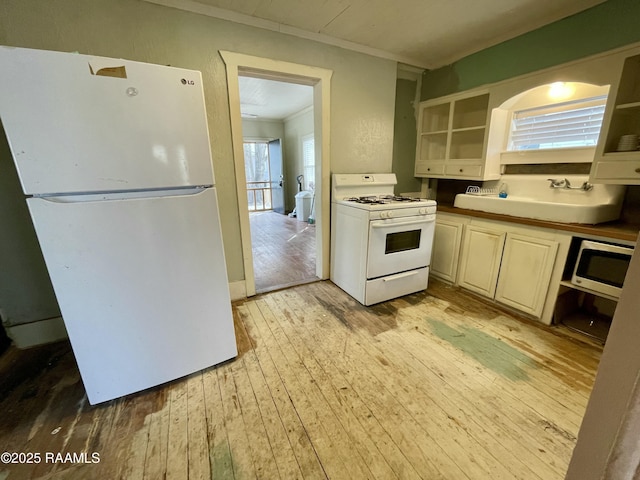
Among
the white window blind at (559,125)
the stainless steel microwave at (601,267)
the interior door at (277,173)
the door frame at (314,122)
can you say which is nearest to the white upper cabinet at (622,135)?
the white window blind at (559,125)

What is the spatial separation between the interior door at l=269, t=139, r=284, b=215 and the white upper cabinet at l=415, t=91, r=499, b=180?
14.0 feet

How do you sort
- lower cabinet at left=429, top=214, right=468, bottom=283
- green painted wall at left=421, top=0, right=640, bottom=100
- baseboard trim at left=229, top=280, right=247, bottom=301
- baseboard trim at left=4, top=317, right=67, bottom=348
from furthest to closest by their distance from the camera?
lower cabinet at left=429, top=214, right=468, bottom=283 < baseboard trim at left=229, top=280, right=247, bottom=301 < baseboard trim at left=4, top=317, right=67, bottom=348 < green painted wall at left=421, top=0, right=640, bottom=100

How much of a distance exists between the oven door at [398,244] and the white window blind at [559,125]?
1178 mm

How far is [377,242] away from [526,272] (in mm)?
1216

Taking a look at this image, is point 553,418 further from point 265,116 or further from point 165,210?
point 265,116

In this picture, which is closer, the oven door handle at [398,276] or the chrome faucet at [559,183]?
the chrome faucet at [559,183]

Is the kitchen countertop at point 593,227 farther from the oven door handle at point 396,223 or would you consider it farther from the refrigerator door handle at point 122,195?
the refrigerator door handle at point 122,195

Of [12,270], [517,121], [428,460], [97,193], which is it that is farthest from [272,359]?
[517,121]

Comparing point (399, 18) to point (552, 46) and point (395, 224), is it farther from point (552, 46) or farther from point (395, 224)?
point (395, 224)

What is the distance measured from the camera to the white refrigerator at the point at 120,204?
1074mm

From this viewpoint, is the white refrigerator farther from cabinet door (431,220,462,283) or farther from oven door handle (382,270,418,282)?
cabinet door (431,220,462,283)

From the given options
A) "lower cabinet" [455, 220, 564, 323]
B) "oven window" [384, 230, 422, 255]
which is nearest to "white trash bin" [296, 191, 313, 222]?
"oven window" [384, 230, 422, 255]

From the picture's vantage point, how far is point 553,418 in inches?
52.1

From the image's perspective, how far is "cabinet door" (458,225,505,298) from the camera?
2.28 m
